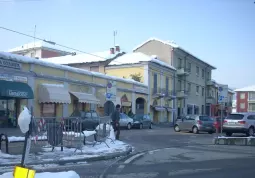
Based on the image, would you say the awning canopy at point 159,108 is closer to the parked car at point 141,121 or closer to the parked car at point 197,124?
the parked car at point 141,121

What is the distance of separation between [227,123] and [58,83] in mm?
13847

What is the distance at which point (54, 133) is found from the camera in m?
12.0

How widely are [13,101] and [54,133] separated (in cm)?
1373

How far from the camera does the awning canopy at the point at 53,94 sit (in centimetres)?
2578

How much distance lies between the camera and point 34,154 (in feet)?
37.6

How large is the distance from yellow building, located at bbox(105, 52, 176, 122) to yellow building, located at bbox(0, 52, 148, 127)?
7.91 m

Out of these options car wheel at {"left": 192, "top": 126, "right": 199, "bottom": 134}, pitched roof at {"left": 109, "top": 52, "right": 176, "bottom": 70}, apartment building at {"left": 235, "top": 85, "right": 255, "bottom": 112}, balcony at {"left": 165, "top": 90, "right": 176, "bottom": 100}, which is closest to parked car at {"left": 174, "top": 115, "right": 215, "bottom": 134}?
car wheel at {"left": 192, "top": 126, "right": 199, "bottom": 134}

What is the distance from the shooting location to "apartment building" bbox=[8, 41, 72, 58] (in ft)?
202

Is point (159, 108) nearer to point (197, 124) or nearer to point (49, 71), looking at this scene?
point (197, 124)

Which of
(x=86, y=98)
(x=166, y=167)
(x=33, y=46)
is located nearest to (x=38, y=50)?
(x=33, y=46)

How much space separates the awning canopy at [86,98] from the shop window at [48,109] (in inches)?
92.9

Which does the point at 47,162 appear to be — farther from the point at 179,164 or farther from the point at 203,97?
the point at 203,97

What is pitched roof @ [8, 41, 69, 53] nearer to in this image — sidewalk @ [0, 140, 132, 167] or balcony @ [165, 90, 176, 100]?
balcony @ [165, 90, 176, 100]

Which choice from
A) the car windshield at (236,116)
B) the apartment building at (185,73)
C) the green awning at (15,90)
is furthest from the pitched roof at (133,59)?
the green awning at (15,90)
